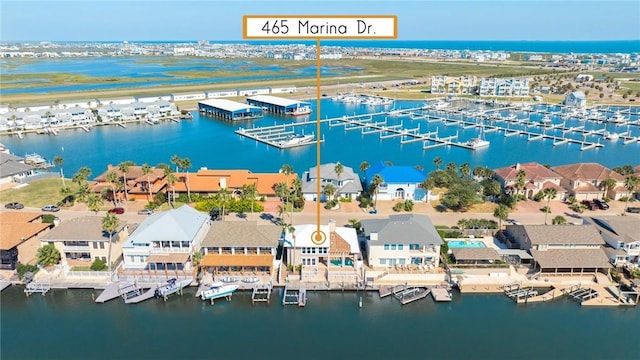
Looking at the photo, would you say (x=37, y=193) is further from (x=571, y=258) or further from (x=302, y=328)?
(x=571, y=258)

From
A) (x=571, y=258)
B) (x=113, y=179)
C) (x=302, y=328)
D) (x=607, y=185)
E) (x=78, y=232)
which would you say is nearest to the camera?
(x=302, y=328)

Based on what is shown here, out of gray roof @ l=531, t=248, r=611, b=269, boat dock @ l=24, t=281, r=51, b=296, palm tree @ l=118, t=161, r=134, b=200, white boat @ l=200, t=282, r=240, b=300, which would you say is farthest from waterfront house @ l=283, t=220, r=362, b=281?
palm tree @ l=118, t=161, r=134, b=200

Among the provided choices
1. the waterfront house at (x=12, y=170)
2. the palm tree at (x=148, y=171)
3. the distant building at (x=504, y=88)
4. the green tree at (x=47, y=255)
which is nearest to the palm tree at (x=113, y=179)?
the palm tree at (x=148, y=171)

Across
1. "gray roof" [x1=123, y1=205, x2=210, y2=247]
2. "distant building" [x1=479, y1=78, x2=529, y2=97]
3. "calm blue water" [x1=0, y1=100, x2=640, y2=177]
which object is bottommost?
"gray roof" [x1=123, y1=205, x2=210, y2=247]

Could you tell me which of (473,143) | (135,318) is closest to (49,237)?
(135,318)

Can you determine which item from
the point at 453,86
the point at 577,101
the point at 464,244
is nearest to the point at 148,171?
the point at 464,244

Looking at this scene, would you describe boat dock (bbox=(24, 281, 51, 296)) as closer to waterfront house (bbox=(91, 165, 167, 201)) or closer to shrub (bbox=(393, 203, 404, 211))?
waterfront house (bbox=(91, 165, 167, 201))
